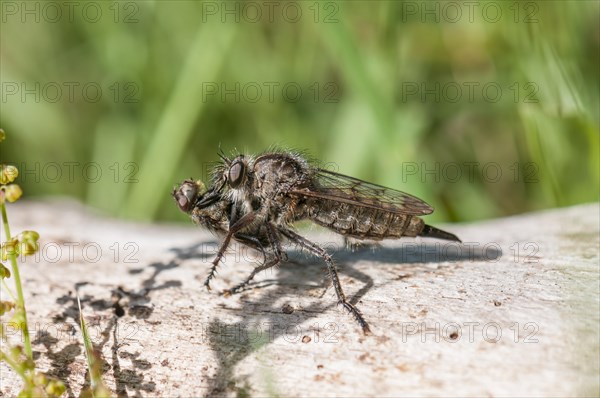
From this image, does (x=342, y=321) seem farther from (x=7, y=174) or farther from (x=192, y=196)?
(x=7, y=174)

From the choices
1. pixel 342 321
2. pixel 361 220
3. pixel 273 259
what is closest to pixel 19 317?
pixel 342 321

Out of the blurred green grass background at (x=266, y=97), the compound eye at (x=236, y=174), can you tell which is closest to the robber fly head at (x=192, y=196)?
the compound eye at (x=236, y=174)

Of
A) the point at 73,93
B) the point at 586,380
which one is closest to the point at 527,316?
the point at 586,380

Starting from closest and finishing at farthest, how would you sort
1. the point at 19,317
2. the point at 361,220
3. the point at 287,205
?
the point at 19,317 → the point at 361,220 → the point at 287,205

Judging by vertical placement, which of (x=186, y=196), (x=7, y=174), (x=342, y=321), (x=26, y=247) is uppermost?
(x=186, y=196)

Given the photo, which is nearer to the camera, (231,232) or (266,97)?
(231,232)

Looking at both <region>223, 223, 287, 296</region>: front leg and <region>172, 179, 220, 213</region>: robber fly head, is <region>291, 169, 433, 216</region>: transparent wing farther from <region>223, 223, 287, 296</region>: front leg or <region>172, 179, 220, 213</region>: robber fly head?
<region>172, 179, 220, 213</region>: robber fly head

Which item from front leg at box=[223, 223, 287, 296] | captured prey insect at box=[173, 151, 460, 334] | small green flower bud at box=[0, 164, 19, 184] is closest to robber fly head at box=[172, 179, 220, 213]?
captured prey insect at box=[173, 151, 460, 334]

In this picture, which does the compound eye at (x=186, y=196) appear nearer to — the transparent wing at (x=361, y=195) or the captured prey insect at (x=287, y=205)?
the captured prey insect at (x=287, y=205)
